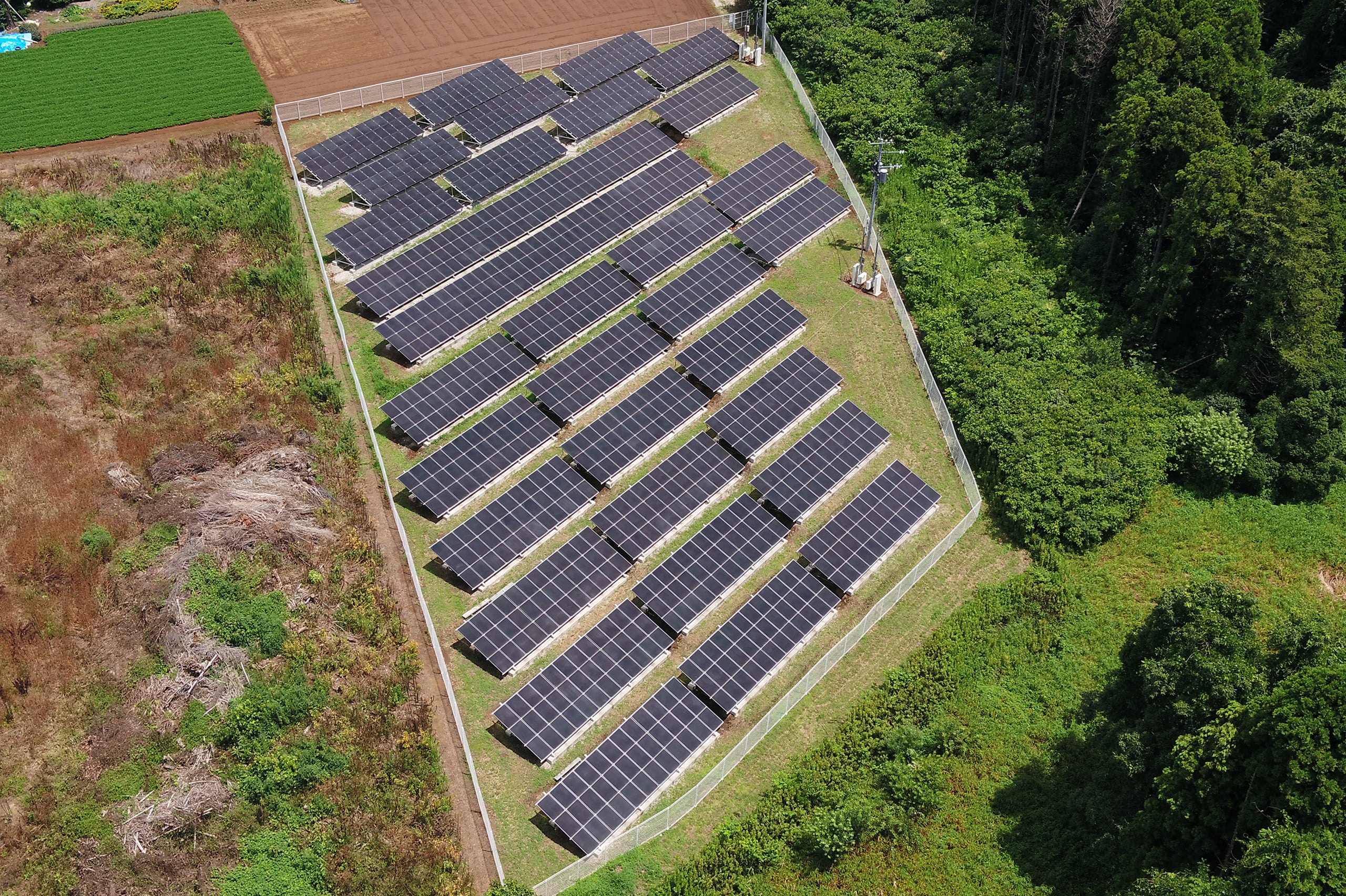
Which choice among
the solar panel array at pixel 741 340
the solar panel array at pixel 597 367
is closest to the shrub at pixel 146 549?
the solar panel array at pixel 597 367

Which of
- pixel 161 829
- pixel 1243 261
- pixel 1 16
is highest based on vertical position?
pixel 1 16

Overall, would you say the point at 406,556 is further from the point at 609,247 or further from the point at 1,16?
the point at 1,16

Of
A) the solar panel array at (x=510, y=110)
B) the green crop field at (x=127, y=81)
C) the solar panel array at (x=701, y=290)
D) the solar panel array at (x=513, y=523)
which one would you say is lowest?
the solar panel array at (x=513, y=523)

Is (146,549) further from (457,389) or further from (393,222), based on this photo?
(393,222)

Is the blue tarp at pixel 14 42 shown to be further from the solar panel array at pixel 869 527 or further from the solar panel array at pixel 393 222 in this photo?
the solar panel array at pixel 869 527

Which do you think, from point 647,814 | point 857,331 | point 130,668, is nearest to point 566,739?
point 647,814

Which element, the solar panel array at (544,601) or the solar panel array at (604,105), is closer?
the solar panel array at (544,601)

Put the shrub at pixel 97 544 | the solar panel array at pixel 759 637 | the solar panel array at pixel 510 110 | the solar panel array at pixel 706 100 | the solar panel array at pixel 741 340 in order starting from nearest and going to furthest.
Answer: the solar panel array at pixel 759 637 < the shrub at pixel 97 544 < the solar panel array at pixel 741 340 < the solar panel array at pixel 510 110 < the solar panel array at pixel 706 100
